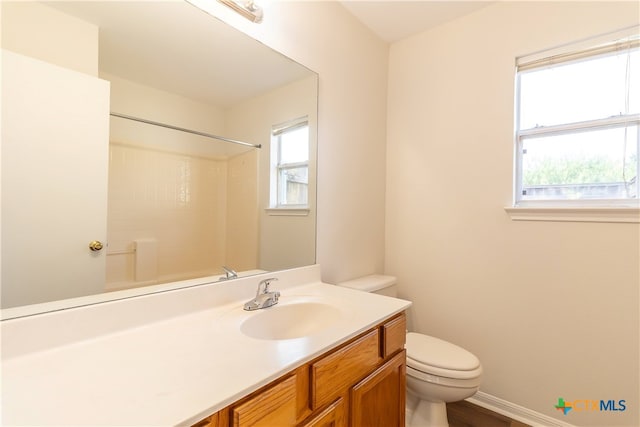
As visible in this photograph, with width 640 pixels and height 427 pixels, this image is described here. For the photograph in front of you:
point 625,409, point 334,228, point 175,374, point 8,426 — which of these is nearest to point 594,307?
point 625,409

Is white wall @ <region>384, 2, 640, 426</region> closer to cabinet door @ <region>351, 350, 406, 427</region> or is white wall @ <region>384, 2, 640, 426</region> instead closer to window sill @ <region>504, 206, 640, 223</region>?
window sill @ <region>504, 206, 640, 223</region>

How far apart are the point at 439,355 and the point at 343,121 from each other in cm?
144

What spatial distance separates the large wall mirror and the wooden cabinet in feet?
1.90

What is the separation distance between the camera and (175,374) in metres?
0.63

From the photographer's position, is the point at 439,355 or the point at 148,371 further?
the point at 439,355

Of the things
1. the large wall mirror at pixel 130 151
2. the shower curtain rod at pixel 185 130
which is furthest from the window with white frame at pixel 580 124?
the shower curtain rod at pixel 185 130

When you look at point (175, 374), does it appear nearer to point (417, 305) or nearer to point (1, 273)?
point (1, 273)

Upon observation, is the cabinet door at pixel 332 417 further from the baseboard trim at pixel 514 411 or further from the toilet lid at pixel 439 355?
the baseboard trim at pixel 514 411

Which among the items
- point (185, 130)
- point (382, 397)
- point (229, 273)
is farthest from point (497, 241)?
point (185, 130)

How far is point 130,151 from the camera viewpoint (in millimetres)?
934

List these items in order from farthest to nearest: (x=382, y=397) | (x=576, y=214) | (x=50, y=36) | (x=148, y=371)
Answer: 1. (x=576, y=214)
2. (x=382, y=397)
3. (x=50, y=36)
4. (x=148, y=371)

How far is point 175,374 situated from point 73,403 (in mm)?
175

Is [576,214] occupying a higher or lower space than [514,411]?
higher

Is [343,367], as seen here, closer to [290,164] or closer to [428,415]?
[428,415]
